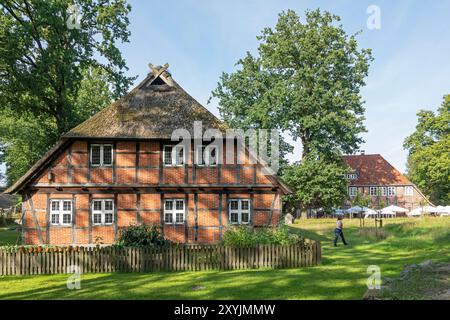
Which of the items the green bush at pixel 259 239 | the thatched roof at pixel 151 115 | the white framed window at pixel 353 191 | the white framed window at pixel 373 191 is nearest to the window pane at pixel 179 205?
the thatched roof at pixel 151 115

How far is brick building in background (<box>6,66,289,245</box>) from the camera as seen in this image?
2080 cm

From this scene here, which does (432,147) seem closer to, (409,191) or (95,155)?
(409,191)

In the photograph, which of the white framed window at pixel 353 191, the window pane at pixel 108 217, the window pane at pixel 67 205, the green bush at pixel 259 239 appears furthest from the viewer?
the white framed window at pixel 353 191

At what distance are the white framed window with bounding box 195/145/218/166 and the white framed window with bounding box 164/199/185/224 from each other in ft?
7.70

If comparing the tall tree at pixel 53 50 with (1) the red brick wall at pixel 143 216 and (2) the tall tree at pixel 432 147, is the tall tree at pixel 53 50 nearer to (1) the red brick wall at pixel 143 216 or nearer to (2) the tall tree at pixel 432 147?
(1) the red brick wall at pixel 143 216

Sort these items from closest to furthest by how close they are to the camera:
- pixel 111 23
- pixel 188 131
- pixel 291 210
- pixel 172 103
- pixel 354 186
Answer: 1. pixel 188 131
2. pixel 172 103
3. pixel 111 23
4. pixel 291 210
5. pixel 354 186

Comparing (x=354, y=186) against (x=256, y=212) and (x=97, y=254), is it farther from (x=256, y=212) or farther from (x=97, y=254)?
(x=97, y=254)

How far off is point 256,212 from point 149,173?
241 inches

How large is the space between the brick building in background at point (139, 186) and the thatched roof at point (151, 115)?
56 mm

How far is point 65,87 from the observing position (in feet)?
87.6

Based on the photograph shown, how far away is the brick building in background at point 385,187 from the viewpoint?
61.0 meters

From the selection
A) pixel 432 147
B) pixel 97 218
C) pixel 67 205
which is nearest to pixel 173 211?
pixel 97 218

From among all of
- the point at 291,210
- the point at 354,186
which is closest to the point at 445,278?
the point at 291,210

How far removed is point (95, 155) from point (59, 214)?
11.8 feet
